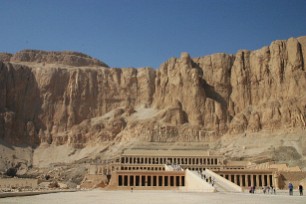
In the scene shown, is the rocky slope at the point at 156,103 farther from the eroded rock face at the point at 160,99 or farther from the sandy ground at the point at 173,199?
the sandy ground at the point at 173,199

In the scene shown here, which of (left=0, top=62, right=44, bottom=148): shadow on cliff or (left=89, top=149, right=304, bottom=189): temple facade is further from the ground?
(left=0, top=62, right=44, bottom=148): shadow on cliff

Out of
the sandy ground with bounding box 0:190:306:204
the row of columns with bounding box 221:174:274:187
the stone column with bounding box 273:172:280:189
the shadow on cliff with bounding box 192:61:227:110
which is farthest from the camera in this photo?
the shadow on cliff with bounding box 192:61:227:110

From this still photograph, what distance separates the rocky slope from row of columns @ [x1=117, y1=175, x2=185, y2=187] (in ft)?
128

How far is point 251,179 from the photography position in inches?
3255

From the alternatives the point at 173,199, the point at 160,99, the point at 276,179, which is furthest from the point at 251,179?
the point at 160,99

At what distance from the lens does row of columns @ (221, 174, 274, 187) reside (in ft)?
269

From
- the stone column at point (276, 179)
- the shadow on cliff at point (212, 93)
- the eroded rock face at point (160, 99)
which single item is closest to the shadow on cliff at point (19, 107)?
the eroded rock face at point (160, 99)

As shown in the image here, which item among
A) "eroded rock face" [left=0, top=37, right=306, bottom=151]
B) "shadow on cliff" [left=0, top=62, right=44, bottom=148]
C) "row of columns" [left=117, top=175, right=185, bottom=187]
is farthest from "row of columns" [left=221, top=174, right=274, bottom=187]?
"shadow on cliff" [left=0, top=62, right=44, bottom=148]

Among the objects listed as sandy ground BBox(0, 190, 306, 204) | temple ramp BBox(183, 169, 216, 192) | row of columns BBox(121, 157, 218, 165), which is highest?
row of columns BBox(121, 157, 218, 165)

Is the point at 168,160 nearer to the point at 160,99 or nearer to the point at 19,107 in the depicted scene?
the point at 160,99

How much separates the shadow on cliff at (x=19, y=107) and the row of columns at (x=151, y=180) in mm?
65181

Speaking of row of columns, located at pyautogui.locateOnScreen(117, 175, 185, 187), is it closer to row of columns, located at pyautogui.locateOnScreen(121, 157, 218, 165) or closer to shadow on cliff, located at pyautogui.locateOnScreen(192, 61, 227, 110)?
row of columns, located at pyautogui.locateOnScreen(121, 157, 218, 165)

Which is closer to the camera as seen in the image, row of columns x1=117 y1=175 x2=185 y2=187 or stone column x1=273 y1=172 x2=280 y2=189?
stone column x1=273 y1=172 x2=280 y2=189

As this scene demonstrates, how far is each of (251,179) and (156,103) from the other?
65.7 metres
